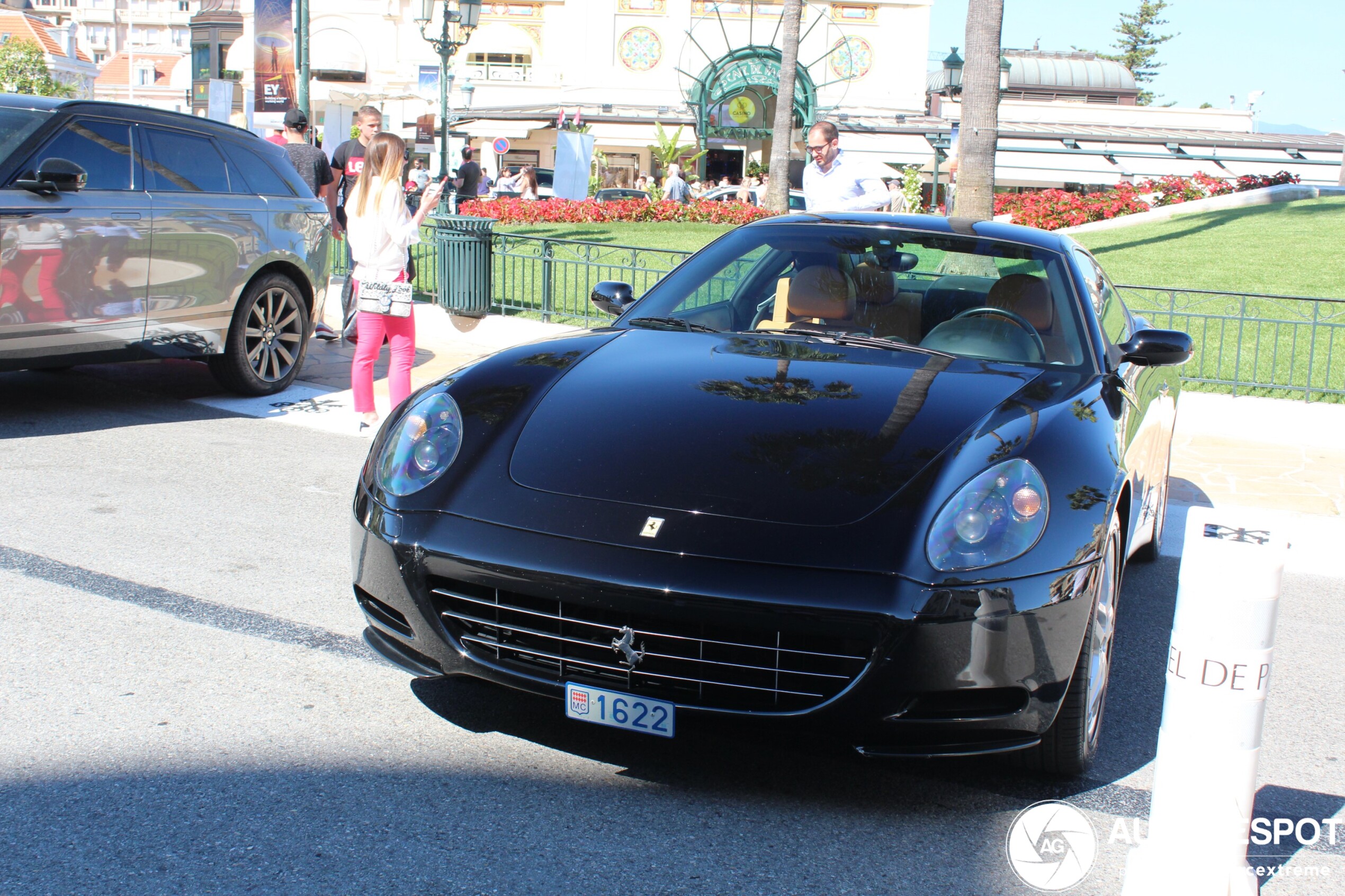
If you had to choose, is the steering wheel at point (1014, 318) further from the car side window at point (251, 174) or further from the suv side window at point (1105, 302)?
the car side window at point (251, 174)

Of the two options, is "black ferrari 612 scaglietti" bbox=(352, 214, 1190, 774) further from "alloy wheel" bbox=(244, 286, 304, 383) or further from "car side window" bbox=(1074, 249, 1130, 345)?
"alloy wheel" bbox=(244, 286, 304, 383)

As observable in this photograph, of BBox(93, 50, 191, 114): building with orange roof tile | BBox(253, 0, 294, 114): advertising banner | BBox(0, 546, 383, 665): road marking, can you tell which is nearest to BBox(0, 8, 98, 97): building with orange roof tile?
BBox(93, 50, 191, 114): building with orange roof tile

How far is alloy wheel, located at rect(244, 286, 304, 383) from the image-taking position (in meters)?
8.04

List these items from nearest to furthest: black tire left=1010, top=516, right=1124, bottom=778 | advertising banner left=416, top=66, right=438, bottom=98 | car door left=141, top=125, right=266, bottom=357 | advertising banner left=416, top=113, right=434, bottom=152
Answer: black tire left=1010, top=516, right=1124, bottom=778 < car door left=141, top=125, right=266, bottom=357 < advertising banner left=416, top=66, right=438, bottom=98 < advertising banner left=416, top=113, right=434, bottom=152

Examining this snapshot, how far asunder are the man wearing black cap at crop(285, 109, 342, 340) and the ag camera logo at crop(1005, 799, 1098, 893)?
843cm

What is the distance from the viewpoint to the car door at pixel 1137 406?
12.9ft

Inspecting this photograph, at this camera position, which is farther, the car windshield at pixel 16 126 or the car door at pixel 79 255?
the car windshield at pixel 16 126

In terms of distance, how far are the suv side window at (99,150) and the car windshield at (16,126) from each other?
114 millimetres

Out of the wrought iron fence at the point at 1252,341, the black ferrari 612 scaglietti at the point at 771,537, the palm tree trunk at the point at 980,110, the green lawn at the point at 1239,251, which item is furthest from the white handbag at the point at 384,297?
the green lawn at the point at 1239,251

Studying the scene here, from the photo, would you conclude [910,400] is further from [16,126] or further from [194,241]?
[16,126]

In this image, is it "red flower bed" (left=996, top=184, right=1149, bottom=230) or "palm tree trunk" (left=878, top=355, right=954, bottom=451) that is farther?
"red flower bed" (left=996, top=184, right=1149, bottom=230)

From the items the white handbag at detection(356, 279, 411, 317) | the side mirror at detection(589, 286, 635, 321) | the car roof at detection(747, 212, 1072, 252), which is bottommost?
the white handbag at detection(356, 279, 411, 317)

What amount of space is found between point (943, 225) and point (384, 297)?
3.52 m

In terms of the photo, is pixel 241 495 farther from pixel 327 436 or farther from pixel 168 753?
pixel 168 753
